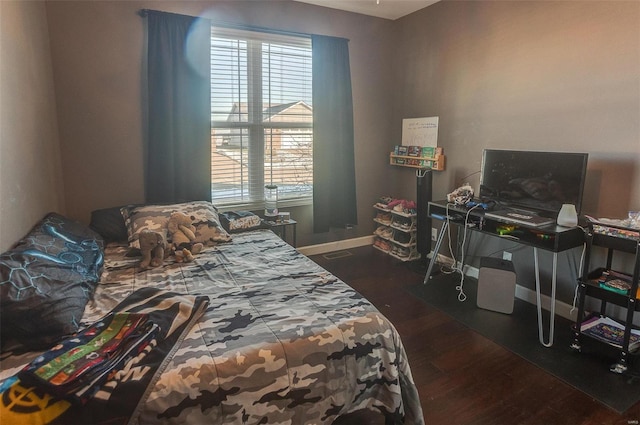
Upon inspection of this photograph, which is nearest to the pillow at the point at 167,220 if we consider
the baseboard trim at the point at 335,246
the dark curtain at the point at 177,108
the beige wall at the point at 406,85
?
the dark curtain at the point at 177,108

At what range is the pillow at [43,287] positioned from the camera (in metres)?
1.38

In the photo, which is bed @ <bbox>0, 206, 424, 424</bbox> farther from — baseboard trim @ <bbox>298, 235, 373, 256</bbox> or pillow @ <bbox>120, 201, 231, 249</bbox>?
baseboard trim @ <bbox>298, 235, 373, 256</bbox>

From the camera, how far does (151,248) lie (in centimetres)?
230

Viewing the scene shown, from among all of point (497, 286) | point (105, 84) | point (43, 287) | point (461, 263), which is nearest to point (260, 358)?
point (43, 287)

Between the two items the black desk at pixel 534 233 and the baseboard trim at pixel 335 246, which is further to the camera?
the baseboard trim at pixel 335 246

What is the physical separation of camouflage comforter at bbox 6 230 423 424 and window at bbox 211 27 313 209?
159 centimetres

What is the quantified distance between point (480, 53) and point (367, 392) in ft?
9.54

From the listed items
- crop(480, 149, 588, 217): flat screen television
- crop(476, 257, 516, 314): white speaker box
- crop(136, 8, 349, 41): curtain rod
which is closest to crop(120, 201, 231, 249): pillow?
crop(136, 8, 349, 41): curtain rod

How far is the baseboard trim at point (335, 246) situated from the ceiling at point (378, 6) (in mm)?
2401

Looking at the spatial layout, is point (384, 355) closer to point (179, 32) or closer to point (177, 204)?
point (177, 204)

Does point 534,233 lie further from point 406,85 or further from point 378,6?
point 378,6

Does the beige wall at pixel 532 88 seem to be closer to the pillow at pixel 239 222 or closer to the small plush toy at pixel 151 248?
the pillow at pixel 239 222

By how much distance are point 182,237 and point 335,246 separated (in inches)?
79.0

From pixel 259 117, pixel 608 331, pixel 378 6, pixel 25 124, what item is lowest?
pixel 608 331
